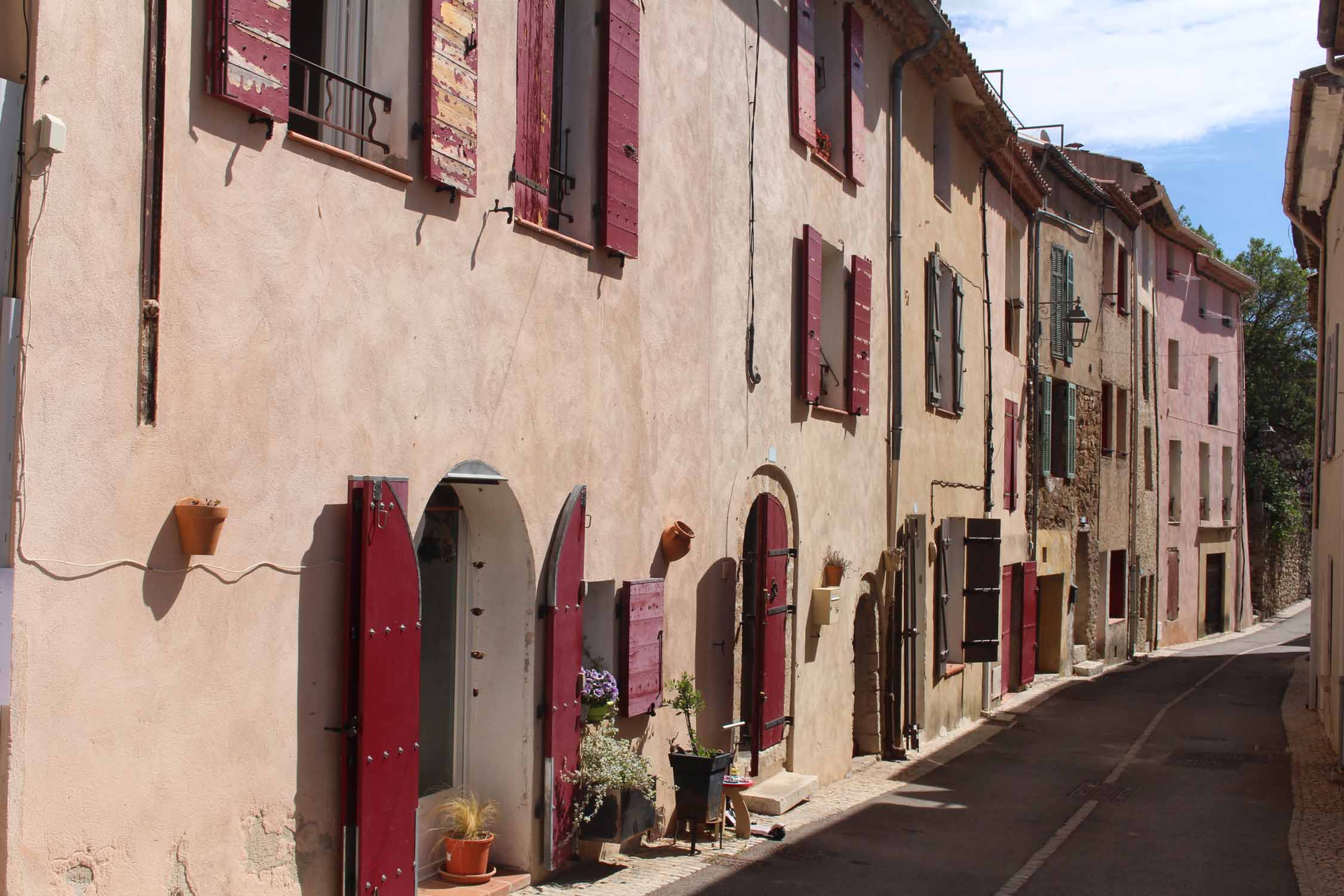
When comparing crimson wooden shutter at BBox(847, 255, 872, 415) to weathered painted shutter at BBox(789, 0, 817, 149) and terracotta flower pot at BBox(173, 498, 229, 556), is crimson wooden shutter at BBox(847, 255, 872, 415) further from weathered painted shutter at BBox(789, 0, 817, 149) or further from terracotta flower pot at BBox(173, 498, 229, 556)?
terracotta flower pot at BBox(173, 498, 229, 556)

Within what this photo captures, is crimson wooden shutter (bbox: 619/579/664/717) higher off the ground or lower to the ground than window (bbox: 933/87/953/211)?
lower

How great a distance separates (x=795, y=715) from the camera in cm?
1146

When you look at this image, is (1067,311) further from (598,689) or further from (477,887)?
(477,887)

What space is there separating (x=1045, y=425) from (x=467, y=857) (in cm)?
1594

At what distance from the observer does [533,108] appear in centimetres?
Result: 767

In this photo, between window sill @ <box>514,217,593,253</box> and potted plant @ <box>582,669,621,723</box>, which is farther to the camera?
potted plant @ <box>582,669,621,723</box>

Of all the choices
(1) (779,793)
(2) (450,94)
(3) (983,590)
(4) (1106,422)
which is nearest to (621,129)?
(2) (450,94)

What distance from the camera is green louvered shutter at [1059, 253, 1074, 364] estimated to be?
22578mm

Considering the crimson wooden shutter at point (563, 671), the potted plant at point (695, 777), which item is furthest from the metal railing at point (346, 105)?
the potted plant at point (695, 777)

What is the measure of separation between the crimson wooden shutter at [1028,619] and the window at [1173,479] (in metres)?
11.6

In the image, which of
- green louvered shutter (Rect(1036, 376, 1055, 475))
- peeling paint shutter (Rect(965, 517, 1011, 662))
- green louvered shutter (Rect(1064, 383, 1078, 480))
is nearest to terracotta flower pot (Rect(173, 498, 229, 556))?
peeling paint shutter (Rect(965, 517, 1011, 662))

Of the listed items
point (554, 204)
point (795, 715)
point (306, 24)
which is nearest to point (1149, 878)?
point (795, 715)

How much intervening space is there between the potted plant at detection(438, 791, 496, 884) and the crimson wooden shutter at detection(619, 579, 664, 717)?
1.36 meters

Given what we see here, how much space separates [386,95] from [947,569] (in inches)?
430
